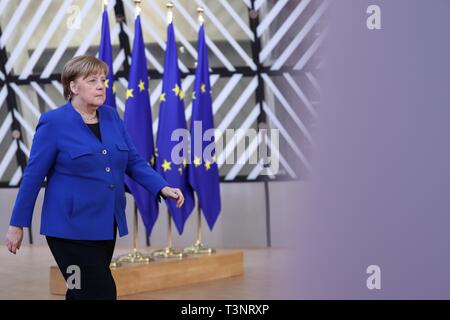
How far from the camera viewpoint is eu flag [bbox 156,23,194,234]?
767cm

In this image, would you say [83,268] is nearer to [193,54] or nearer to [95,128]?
[95,128]

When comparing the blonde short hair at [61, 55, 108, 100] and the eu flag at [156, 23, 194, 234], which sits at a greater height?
the eu flag at [156, 23, 194, 234]

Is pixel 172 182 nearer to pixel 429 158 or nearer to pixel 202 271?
pixel 202 271

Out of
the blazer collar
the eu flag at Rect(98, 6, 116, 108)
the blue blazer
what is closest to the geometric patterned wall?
the eu flag at Rect(98, 6, 116, 108)

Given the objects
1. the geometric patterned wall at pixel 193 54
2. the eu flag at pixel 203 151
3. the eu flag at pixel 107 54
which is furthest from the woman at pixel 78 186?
the geometric patterned wall at pixel 193 54

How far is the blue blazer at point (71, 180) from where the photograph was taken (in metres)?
3.22

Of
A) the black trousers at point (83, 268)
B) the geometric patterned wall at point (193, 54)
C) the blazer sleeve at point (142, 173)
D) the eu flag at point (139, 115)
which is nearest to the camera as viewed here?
the black trousers at point (83, 268)

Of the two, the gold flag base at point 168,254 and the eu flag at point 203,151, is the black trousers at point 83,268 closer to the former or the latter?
the gold flag base at point 168,254

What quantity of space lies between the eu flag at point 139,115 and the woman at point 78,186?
13.6ft

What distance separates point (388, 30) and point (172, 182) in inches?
207

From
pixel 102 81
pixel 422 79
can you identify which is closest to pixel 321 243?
pixel 422 79

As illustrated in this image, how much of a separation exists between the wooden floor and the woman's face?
2.27 metres

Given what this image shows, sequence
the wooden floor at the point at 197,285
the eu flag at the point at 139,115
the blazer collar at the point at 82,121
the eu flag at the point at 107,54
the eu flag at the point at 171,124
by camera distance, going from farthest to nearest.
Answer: the eu flag at the point at 171,124 < the eu flag at the point at 139,115 < the eu flag at the point at 107,54 < the wooden floor at the point at 197,285 < the blazer collar at the point at 82,121

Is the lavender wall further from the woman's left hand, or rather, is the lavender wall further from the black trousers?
the black trousers
